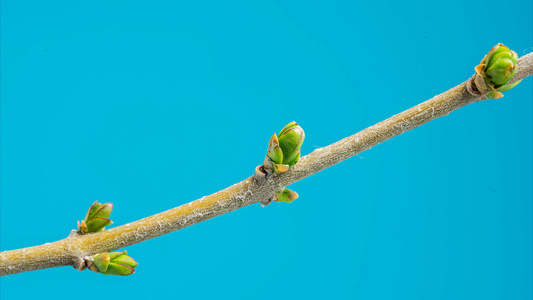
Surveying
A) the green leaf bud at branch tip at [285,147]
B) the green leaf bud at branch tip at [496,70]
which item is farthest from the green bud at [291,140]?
the green leaf bud at branch tip at [496,70]

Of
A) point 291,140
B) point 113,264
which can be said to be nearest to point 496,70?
point 291,140

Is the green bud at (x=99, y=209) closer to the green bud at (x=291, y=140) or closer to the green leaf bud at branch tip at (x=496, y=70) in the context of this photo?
the green bud at (x=291, y=140)

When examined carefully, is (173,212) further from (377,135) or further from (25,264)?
(377,135)

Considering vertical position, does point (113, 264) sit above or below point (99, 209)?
below

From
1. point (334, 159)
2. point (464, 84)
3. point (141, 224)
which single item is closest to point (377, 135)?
point (334, 159)

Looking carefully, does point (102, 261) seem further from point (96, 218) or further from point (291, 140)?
point (291, 140)
